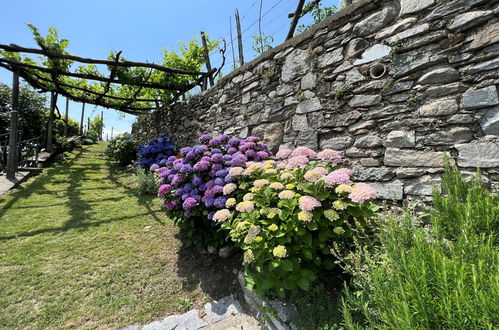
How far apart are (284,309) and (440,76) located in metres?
2.20

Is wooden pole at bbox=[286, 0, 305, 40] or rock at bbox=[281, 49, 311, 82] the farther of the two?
wooden pole at bbox=[286, 0, 305, 40]

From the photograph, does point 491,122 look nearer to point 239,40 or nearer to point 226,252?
point 226,252

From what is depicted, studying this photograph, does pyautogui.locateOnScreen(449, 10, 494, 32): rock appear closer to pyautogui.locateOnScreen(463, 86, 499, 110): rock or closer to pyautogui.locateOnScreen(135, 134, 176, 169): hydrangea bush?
pyautogui.locateOnScreen(463, 86, 499, 110): rock

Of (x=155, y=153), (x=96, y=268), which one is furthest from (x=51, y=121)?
(x=96, y=268)

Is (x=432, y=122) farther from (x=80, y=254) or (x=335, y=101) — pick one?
(x=80, y=254)

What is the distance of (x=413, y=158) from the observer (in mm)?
1869

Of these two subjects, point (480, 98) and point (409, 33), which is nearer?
point (480, 98)

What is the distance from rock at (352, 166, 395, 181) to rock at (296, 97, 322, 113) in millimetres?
850

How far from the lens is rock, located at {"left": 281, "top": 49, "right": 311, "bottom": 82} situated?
2.70 metres

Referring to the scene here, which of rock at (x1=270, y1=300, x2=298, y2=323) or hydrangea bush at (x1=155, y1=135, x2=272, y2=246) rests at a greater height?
hydrangea bush at (x1=155, y1=135, x2=272, y2=246)

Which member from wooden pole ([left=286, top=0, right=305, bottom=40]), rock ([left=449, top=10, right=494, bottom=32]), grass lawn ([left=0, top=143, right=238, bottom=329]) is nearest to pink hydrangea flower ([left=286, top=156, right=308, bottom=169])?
grass lawn ([left=0, top=143, right=238, bottom=329])

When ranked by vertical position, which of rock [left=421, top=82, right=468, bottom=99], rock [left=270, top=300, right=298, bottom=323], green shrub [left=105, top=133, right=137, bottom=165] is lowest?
rock [left=270, top=300, right=298, bottom=323]

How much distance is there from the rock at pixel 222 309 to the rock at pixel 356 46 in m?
2.72

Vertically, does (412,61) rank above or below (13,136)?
below
